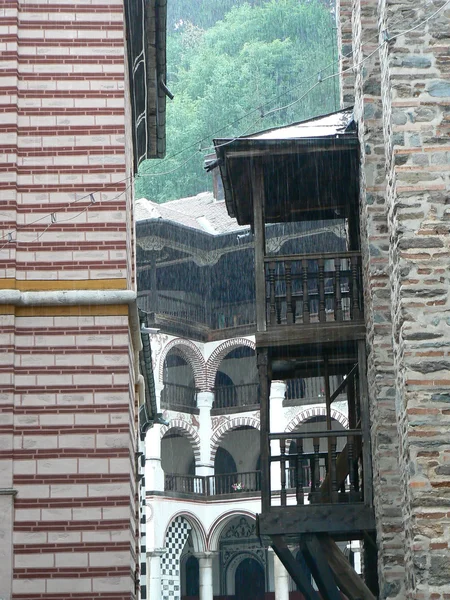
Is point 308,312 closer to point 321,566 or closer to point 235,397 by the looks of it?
point 321,566

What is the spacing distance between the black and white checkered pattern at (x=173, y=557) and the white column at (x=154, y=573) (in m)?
0.41

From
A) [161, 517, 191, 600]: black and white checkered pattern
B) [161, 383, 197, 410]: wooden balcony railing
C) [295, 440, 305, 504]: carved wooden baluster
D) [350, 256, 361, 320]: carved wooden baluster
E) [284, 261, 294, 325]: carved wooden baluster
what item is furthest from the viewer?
[161, 383, 197, 410]: wooden balcony railing

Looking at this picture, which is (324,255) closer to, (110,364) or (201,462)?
(110,364)

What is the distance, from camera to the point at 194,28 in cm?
6222

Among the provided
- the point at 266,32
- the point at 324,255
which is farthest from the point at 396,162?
the point at 266,32

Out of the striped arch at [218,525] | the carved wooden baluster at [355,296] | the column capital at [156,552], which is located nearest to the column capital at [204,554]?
the striped arch at [218,525]

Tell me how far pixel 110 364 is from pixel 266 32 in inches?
1996

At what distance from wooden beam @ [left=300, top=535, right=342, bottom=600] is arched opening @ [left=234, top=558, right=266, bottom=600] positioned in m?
23.4

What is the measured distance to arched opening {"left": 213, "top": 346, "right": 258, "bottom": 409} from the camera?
117ft

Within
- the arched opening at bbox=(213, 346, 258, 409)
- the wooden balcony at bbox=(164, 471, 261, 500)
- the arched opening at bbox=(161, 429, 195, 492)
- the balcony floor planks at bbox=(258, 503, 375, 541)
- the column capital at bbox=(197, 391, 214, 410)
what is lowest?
the balcony floor planks at bbox=(258, 503, 375, 541)

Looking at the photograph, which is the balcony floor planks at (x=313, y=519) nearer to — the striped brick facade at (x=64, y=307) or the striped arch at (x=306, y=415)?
the striped brick facade at (x=64, y=307)

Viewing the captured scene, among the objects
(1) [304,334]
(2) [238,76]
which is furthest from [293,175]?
(2) [238,76]

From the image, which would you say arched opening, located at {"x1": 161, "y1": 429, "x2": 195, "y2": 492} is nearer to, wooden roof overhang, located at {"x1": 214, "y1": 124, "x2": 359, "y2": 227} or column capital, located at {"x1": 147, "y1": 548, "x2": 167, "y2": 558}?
column capital, located at {"x1": 147, "y1": 548, "x2": 167, "y2": 558}

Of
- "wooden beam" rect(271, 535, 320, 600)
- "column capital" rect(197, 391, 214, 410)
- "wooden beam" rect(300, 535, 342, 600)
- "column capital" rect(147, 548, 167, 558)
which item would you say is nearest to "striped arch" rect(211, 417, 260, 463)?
"column capital" rect(197, 391, 214, 410)
